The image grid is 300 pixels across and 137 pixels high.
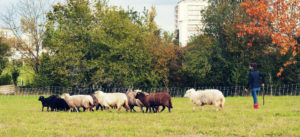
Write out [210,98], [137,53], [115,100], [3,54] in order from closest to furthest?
1. [210,98]
2. [115,100]
3. [137,53]
4. [3,54]

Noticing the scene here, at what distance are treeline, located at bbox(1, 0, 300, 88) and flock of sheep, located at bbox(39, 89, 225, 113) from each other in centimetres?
1715

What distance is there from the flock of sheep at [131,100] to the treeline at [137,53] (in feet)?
56.3

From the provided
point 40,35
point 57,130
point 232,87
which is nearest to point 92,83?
point 40,35

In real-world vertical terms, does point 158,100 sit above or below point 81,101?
above

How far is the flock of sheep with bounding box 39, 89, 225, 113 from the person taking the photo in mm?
16625

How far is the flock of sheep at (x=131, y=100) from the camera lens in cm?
1662

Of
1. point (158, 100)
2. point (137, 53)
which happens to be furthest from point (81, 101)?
point (137, 53)

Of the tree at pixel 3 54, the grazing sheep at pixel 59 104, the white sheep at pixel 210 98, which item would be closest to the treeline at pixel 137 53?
the tree at pixel 3 54

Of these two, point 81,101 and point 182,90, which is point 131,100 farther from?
point 182,90

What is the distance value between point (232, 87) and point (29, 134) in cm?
2794

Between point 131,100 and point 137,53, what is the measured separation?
18981mm

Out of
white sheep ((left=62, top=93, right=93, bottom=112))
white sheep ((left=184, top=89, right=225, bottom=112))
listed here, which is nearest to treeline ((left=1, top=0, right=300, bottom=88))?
white sheep ((left=62, top=93, right=93, bottom=112))

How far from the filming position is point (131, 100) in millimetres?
19266

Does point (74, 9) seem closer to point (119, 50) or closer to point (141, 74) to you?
point (119, 50)
